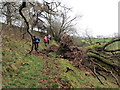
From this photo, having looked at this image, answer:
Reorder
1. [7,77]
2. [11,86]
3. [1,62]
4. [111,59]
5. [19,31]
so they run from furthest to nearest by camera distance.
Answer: [19,31] < [111,59] < [1,62] < [7,77] < [11,86]

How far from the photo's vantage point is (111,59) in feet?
44.5

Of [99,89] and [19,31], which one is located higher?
[19,31]

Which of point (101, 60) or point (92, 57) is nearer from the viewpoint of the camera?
point (101, 60)

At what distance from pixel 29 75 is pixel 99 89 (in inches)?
194

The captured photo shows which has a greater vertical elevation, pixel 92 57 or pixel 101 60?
pixel 92 57

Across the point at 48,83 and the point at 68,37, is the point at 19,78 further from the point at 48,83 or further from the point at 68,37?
the point at 68,37

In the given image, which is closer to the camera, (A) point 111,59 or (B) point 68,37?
(A) point 111,59

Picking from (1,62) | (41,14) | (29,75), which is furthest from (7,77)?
(41,14)

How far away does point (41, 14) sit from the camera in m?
28.4

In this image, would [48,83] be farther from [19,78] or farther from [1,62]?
[1,62]

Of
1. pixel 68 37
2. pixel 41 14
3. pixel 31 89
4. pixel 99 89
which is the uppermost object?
pixel 41 14

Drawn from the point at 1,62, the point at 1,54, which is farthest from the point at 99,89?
the point at 1,54

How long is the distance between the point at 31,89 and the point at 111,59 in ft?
33.7

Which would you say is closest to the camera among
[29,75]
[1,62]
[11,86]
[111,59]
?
[11,86]
